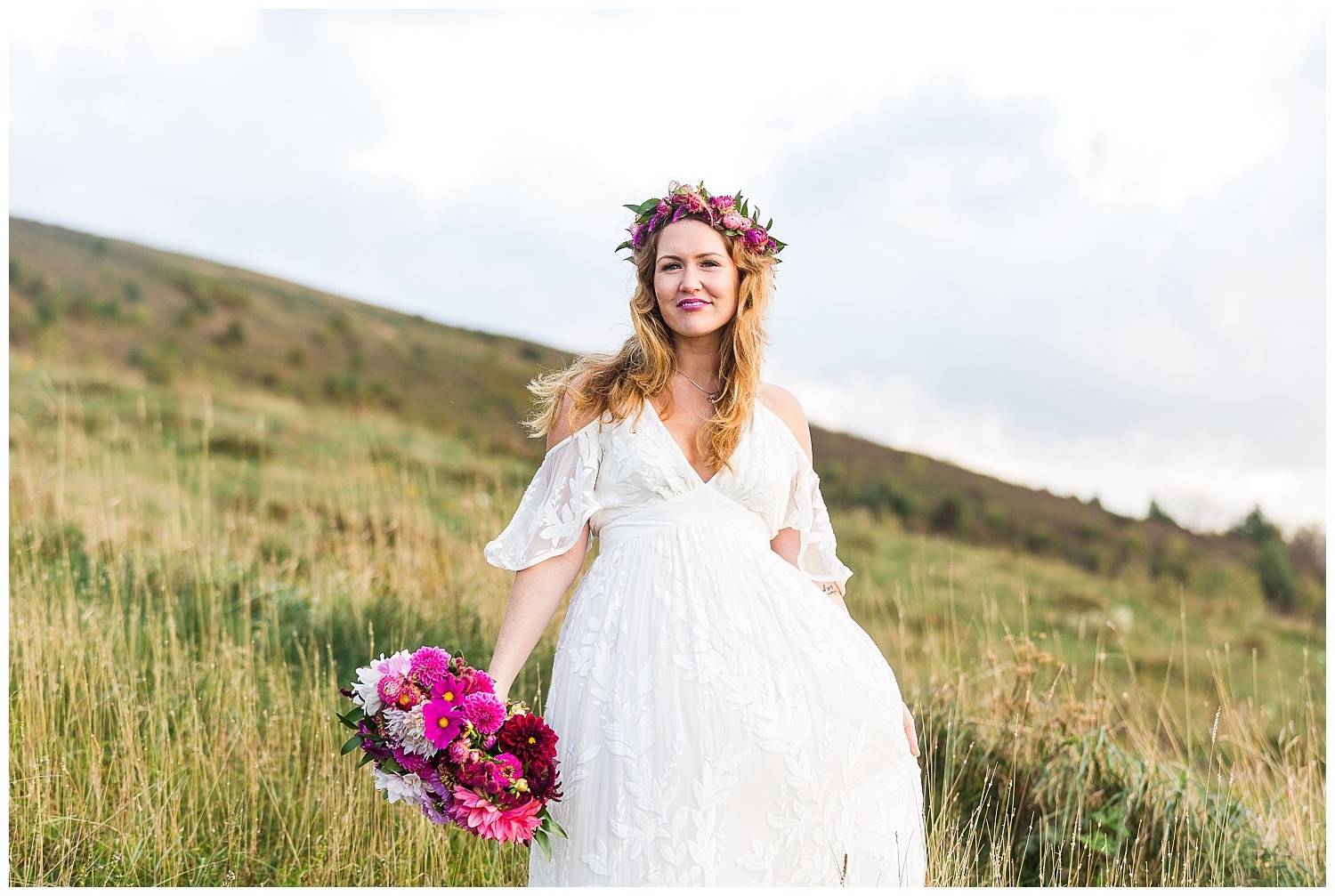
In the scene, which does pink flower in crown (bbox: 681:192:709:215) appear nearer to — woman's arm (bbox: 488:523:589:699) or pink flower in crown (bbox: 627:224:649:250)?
pink flower in crown (bbox: 627:224:649:250)

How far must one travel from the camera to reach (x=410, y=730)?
7.82 feet

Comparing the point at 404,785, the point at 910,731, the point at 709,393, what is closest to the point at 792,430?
the point at 709,393

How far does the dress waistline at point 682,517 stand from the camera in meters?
2.90

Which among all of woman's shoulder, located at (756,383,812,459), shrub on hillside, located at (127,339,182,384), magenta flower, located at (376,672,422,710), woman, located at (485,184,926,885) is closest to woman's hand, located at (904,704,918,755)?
woman, located at (485,184,926,885)

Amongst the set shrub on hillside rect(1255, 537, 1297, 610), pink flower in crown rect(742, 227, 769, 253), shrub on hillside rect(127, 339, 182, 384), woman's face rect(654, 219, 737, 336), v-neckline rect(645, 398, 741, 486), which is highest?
shrub on hillside rect(127, 339, 182, 384)

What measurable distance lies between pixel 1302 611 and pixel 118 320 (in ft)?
82.3

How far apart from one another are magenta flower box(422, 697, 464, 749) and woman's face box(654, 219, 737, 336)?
1.29 metres

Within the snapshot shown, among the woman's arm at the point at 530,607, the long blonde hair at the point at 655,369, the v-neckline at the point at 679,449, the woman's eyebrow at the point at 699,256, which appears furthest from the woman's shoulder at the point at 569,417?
the woman's eyebrow at the point at 699,256

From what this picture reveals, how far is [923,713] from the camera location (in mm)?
4848

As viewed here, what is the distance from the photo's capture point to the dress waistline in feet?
9.52

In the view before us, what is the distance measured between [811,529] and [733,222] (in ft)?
3.18

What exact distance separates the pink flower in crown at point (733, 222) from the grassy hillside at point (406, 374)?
1500 centimetres

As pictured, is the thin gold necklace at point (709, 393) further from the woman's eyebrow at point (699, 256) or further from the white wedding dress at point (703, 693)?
the woman's eyebrow at point (699, 256)

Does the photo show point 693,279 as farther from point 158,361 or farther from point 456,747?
point 158,361
